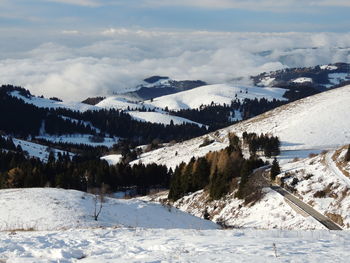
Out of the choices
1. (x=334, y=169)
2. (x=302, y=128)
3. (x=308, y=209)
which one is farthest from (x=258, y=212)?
(x=302, y=128)

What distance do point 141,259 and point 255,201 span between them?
5100 cm

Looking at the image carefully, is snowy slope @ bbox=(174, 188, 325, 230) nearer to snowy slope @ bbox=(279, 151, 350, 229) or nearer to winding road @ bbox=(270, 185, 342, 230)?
winding road @ bbox=(270, 185, 342, 230)

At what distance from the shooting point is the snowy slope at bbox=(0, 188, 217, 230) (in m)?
34.8

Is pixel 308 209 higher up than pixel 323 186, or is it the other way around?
pixel 323 186

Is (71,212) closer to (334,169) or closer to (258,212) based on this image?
(258,212)

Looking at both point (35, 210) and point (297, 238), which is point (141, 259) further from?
point (35, 210)

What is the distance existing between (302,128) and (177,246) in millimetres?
126942

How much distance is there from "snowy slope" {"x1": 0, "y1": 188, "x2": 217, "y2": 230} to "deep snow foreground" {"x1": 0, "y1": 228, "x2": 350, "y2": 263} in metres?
13.8

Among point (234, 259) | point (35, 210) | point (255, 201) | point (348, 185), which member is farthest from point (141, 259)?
point (255, 201)

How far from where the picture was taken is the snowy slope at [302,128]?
121 meters

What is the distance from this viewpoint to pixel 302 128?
445 ft

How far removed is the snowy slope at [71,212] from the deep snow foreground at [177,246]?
45.2 ft

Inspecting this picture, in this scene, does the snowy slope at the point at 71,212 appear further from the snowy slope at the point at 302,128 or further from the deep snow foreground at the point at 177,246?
the snowy slope at the point at 302,128

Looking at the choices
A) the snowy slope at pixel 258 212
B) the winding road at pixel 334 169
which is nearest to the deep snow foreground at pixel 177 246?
the snowy slope at pixel 258 212
